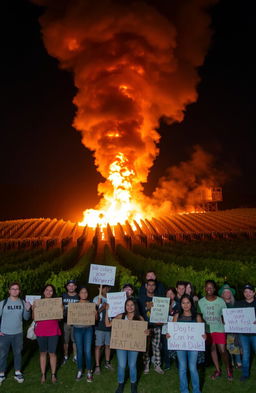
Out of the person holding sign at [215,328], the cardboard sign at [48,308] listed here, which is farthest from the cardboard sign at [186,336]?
the cardboard sign at [48,308]

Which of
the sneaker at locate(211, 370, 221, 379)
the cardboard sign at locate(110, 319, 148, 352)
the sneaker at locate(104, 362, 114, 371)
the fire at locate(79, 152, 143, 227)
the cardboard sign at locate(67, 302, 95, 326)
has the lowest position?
the sneaker at locate(104, 362, 114, 371)

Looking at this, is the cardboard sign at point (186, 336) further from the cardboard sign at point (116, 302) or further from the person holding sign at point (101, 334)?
the person holding sign at point (101, 334)

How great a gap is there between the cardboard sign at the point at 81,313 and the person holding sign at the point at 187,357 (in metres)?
1.75

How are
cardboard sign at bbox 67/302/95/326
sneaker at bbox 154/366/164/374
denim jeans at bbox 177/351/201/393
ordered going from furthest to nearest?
sneaker at bbox 154/366/164/374, cardboard sign at bbox 67/302/95/326, denim jeans at bbox 177/351/201/393

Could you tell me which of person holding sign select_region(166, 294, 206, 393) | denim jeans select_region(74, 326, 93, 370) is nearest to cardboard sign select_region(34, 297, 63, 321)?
denim jeans select_region(74, 326, 93, 370)

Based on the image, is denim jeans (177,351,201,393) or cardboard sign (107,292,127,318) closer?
denim jeans (177,351,201,393)

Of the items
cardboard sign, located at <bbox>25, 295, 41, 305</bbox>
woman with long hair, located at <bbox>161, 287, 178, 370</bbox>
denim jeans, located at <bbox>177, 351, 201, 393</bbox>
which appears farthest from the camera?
cardboard sign, located at <bbox>25, 295, 41, 305</bbox>

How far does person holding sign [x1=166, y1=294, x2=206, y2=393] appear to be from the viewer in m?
6.54

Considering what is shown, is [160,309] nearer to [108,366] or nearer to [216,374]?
[216,374]

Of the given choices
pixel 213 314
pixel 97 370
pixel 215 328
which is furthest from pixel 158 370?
pixel 213 314

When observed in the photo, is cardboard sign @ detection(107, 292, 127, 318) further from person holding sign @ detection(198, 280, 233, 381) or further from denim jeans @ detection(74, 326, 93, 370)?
person holding sign @ detection(198, 280, 233, 381)

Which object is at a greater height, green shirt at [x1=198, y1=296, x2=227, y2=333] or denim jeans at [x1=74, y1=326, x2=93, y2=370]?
green shirt at [x1=198, y1=296, x2=227, y2=333]

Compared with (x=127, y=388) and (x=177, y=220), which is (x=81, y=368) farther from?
(x=177, y=220)

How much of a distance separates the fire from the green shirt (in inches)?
2216
